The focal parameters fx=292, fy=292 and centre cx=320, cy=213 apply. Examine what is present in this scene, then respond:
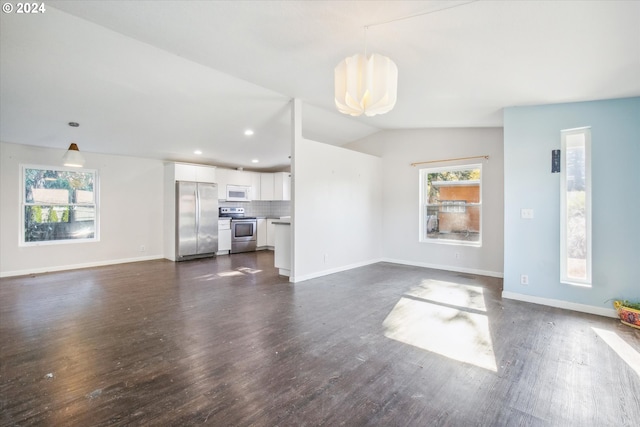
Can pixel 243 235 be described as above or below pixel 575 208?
below

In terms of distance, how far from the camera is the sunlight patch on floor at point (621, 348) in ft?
7.64

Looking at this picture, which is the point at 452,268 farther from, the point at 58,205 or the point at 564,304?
the point at 58,205

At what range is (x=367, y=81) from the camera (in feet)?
7.47

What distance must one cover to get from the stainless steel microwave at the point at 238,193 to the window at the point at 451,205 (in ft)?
15.7

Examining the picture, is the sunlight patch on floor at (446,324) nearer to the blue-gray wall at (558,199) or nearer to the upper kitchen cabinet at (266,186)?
the blue-gray wall at (558,199)

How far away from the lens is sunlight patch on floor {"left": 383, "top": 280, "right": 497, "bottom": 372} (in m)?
2.50

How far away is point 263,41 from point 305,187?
2329 mm

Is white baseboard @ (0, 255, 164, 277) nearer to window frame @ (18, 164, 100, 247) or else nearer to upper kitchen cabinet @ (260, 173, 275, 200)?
window frame @ (18, 164, 100, 247)

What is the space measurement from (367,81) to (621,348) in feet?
10.5

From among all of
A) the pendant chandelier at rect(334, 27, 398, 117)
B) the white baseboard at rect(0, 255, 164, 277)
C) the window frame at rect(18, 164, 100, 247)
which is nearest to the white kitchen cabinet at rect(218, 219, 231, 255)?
the white baseboard at rect(0, 255, 164, 277)

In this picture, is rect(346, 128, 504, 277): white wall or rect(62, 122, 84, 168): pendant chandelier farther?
rect(346, 128, 504, 277): white wall

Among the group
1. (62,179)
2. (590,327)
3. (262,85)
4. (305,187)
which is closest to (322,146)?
(305,187)

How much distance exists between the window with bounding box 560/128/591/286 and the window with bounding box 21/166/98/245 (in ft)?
26.3

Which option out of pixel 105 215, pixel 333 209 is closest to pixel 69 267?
pixel 105 215
